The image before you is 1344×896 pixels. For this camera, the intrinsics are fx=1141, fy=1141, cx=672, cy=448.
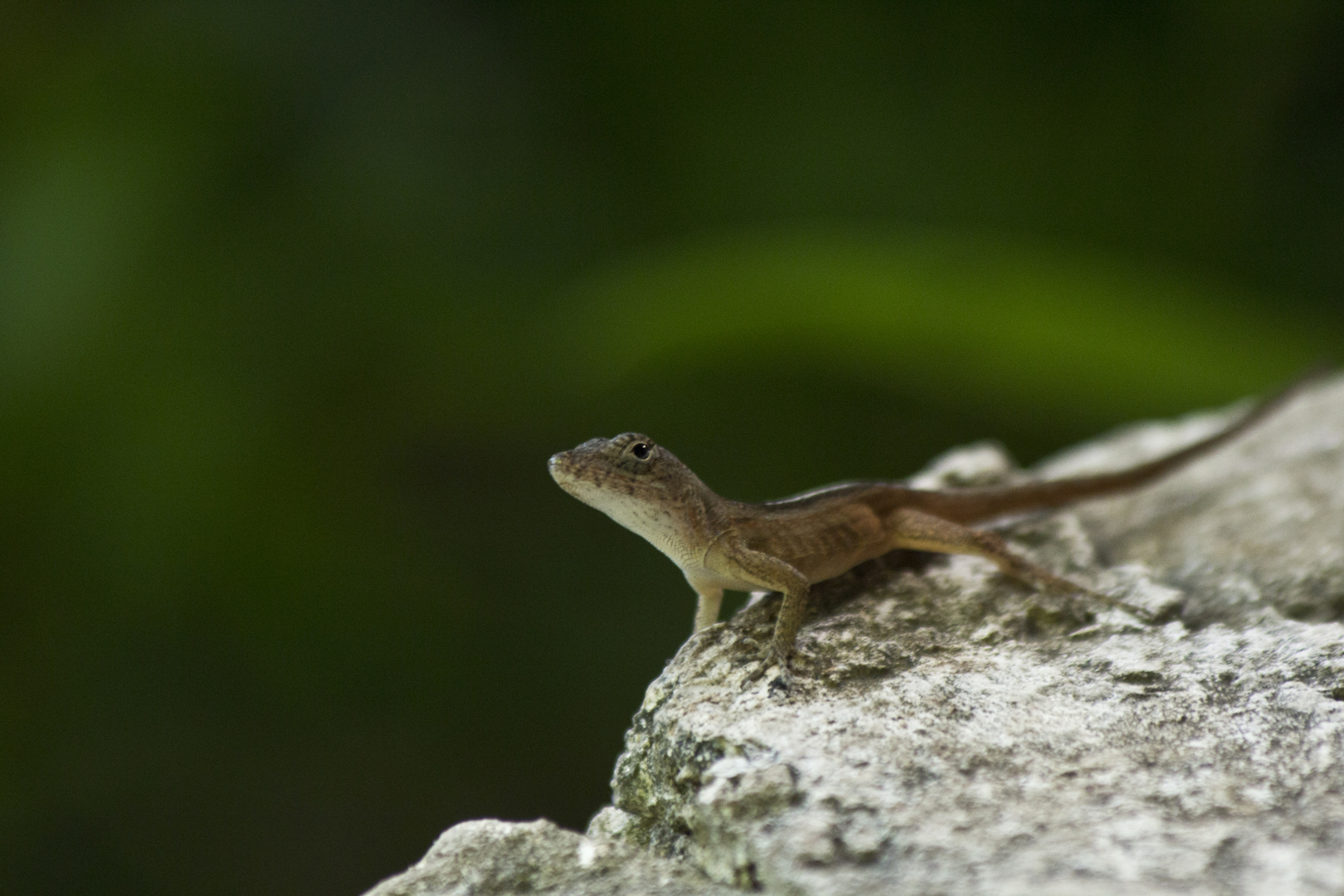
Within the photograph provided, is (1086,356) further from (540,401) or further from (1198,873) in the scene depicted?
(1198,873)

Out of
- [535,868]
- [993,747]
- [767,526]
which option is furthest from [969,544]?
[535,868]

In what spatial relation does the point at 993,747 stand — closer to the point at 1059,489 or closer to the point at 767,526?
the point at 767,526

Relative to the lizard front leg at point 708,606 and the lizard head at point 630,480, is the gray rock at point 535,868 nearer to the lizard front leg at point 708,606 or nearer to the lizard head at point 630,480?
the lizard head at point 630,480

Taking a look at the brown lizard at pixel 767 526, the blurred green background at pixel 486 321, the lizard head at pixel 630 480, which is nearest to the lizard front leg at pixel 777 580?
the brown lizard at pixel 767 526

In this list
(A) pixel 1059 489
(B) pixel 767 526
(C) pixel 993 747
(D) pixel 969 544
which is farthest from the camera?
(A) pixel 1059 489

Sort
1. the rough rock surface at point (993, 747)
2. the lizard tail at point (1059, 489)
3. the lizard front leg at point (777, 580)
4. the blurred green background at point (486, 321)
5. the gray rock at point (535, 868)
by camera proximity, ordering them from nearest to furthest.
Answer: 1. the rough rock surface at point (993, 747)
2. the gray rock at point (535, 868)
3. the lizard front leg at point (777, 580)
4. the lizard tail at point (1059, 489)
5. the blurred green background at point (486, 321)

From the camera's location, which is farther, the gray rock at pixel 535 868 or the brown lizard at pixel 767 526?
the brown lizard at pixel 767 526
